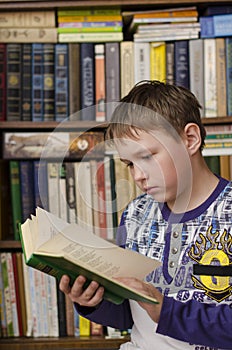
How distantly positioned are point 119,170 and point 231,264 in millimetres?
570

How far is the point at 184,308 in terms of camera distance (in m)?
1.19

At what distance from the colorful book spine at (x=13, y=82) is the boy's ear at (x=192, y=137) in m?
0.89

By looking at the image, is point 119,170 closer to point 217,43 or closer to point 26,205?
point 26,205

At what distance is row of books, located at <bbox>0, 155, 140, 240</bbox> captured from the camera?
1341mm

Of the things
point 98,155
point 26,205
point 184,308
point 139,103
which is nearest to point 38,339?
point 26,205

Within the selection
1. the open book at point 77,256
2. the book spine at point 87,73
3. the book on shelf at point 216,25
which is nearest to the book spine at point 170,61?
the book on shelf at point 216,25

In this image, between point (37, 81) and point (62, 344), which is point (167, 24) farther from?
point (62, 344)

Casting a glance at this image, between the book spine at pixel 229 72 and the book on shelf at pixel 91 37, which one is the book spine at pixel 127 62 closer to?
the book on shelf at pixel 91 37

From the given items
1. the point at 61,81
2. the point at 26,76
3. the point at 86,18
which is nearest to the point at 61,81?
the point at 61,81

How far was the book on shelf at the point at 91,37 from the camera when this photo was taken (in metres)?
1.98

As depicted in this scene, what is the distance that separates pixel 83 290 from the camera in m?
1.09

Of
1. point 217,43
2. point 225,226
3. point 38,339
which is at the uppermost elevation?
point 217,43

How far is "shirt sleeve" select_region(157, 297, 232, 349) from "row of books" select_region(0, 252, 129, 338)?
0.85m

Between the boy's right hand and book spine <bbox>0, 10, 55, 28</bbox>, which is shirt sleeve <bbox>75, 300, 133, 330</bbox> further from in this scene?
book spine <bbox>0, 10, 55, 28</bbox>
